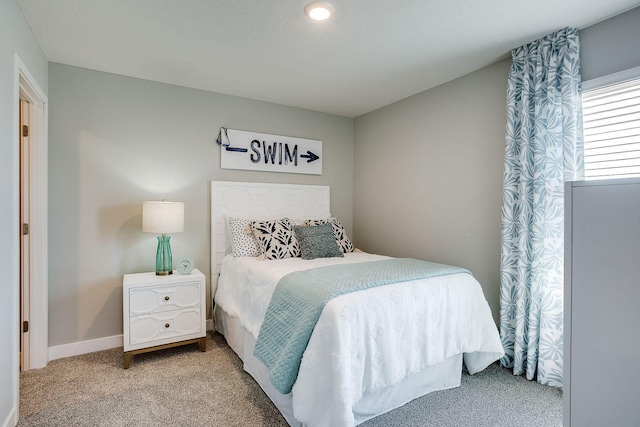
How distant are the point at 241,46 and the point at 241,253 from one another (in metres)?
1.76

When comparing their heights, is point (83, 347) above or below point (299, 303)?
below

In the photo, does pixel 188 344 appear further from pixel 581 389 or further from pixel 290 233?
pixel 581 389

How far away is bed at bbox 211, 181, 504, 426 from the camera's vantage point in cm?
164

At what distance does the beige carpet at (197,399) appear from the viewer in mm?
1926

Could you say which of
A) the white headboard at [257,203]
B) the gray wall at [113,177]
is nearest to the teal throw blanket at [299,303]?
the white headboard at [257,203]

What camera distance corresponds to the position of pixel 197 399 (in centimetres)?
213

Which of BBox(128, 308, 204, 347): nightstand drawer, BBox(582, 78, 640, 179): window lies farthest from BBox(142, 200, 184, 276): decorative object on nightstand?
BBox(582, 78, 640, 179): window

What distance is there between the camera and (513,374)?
2475 mm

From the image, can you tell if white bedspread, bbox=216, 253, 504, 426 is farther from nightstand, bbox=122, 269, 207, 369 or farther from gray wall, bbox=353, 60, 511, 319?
gray wall, bbox=353, 60, 511, 319

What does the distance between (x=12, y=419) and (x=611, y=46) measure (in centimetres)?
421

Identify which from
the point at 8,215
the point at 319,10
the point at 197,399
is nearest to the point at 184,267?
the point at 197,399

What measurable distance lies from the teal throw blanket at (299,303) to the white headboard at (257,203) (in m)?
1.41

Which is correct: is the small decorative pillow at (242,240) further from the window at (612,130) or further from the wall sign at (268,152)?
the window at (612,130)

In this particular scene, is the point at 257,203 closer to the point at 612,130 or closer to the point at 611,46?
the point at 612,130
